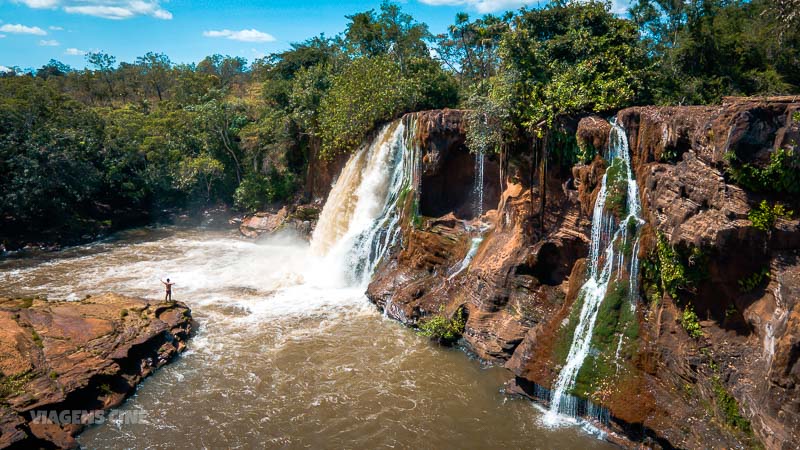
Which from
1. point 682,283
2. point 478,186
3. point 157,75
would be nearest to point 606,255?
point 682,283

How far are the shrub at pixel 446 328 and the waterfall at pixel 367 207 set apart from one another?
442cm

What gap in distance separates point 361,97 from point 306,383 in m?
13.9

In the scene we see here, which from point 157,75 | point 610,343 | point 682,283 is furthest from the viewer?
point 157,75

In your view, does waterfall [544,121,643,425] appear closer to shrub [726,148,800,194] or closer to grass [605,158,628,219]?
grass [605,158,628,219]

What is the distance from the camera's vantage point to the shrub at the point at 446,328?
13.4m

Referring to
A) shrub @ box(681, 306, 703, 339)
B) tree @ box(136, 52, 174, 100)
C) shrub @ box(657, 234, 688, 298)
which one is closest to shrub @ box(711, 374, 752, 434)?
shrub @ box(681, 306, 703, 339)

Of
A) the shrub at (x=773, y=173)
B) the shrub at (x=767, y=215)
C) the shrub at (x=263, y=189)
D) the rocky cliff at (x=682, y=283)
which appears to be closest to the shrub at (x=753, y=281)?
the rocky cliff at (x=682, y=283)

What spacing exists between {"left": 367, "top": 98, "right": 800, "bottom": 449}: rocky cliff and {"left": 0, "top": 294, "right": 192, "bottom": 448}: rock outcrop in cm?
778

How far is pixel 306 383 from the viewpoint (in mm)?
11680

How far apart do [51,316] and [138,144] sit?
19675mm

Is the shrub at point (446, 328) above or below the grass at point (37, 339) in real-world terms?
above

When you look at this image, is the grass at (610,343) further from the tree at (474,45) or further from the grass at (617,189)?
the tree at (474,45)

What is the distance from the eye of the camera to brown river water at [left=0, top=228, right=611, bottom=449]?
988cm

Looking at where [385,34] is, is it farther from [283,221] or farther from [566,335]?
[566,335]
